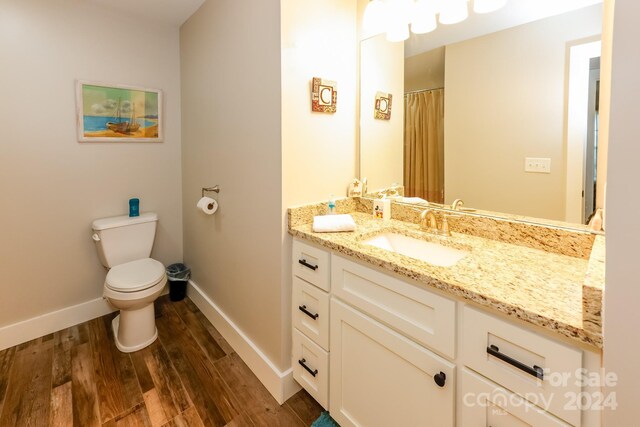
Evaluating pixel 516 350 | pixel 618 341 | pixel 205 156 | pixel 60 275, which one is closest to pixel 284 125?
pixel 205 156

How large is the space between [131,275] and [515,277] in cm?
216

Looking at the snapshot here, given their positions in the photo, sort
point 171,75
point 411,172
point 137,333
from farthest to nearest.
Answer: point 171,75, point 137,333, point 411,172

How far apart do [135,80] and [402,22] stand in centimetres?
200

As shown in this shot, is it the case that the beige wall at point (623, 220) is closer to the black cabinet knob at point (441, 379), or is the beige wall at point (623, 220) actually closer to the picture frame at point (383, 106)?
the black cabinet knob at point (441, 379)

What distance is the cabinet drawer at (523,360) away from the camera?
74 centimetres

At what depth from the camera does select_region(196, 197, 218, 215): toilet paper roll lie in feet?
6.98

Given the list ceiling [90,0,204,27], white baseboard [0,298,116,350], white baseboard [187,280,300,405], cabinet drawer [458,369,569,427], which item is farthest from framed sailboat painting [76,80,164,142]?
cabinet drawer [458,369,569,427]

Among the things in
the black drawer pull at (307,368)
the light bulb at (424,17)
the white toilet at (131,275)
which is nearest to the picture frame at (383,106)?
the light bulb at (424,17)

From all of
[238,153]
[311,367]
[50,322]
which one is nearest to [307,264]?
[311,367]

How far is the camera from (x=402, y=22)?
161cm

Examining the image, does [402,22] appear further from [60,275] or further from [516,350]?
[60,275]

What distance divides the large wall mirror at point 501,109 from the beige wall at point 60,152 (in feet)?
5.97

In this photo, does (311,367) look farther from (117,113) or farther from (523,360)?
(117,113)

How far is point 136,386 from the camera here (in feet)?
5.71
